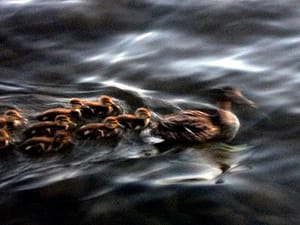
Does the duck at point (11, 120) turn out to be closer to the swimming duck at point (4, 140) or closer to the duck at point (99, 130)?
the swimming duck at point (4, 140)

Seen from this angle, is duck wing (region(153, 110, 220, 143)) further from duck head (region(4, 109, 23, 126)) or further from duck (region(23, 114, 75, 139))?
duck head (region(4, 109, 23, 126))

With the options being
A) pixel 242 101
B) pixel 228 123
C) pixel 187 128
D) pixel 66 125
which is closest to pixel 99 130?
pixel 66 125

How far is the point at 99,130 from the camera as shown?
4910 millimetres

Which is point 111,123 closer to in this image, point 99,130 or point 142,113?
point 99,130

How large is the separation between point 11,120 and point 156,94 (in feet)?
4.08

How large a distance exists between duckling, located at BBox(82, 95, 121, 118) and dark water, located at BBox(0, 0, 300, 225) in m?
0.17

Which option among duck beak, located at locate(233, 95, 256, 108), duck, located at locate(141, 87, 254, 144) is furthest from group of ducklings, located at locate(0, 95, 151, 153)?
duck beak, located at locate(233, 95, 256, 108)

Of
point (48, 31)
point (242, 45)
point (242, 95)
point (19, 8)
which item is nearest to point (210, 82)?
point (242, 95)

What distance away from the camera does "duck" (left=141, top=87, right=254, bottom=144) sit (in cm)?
496

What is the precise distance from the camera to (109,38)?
274 inches

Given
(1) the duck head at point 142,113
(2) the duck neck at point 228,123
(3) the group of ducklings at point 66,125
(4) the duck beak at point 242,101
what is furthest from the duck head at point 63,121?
(4) the duck beak at point 242,101

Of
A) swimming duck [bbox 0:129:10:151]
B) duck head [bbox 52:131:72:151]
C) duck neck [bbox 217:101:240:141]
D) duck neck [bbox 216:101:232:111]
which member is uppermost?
swimming duck [bbox 0:129:10:151]

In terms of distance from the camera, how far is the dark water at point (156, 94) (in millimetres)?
4359

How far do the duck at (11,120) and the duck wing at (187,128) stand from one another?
0.94 m
